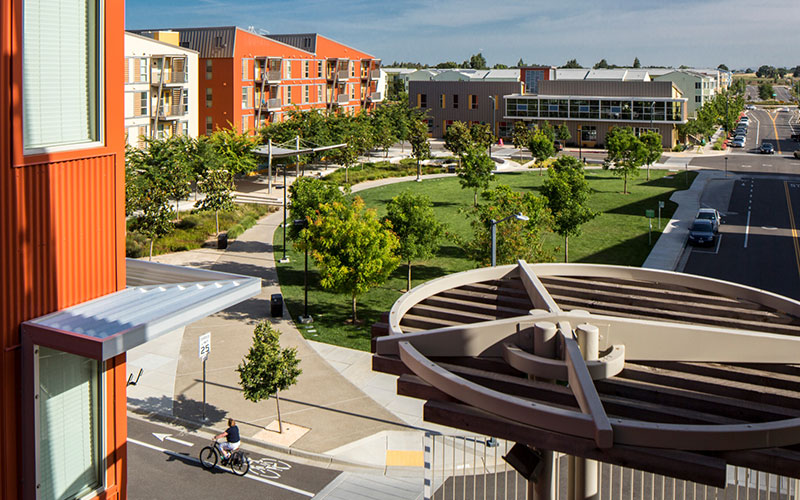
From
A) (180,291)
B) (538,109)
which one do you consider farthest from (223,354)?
(538,109)

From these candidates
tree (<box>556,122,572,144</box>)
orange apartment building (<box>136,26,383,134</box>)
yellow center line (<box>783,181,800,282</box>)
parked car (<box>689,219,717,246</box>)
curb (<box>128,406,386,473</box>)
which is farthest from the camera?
tree (<box>556,122,572,144</box>)

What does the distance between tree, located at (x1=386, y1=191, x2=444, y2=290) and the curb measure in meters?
13.0

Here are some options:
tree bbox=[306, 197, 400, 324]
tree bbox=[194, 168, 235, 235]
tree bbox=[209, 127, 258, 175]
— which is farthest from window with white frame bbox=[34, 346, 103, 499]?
tree bbox=[209, 127, 258, 175]

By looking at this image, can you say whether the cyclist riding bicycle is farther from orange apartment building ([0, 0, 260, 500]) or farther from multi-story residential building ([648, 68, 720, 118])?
multi-story residential building ([648, 68, 720, 118])

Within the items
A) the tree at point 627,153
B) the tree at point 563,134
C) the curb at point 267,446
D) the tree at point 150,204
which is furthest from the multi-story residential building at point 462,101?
the curb at point 267,446

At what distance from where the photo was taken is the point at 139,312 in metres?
8.16

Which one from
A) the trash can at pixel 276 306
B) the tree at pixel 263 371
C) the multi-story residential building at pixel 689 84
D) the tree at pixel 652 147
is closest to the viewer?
the tree at pixel 263 371

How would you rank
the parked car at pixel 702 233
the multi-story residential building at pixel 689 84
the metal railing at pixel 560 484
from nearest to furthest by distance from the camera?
the metal railing at pixel 560 484
the parked car at pixel 702 233
the multi-story residential building at pixel 689 84

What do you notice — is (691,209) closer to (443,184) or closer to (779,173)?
(443,184)

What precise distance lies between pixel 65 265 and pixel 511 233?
22720 millimetres

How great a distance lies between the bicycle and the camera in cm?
1781

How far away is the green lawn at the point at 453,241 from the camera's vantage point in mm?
30508

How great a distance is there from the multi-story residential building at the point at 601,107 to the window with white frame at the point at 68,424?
92.9 metres

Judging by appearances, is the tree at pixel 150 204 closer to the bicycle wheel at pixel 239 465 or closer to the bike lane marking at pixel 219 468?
the bike lane marking at pixel 219 468
